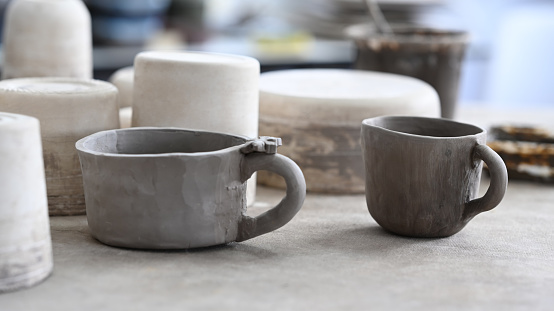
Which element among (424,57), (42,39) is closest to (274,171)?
(42,39)

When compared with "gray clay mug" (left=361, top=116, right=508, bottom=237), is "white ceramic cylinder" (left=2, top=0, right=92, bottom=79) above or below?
above

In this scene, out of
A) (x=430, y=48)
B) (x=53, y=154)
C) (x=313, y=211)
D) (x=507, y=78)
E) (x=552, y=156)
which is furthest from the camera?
(x=507, y=78)

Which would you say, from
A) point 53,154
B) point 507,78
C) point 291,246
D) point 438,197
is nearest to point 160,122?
point 53,154

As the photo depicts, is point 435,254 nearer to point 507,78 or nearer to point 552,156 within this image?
point 552,156

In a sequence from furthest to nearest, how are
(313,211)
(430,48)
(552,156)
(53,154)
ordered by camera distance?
(430,48), (552,156), (313,211), (53,154)

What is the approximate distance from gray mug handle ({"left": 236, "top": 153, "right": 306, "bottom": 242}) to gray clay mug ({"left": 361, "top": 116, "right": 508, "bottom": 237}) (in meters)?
0.11

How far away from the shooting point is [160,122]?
90cm

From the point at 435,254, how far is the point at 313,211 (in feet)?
0.70

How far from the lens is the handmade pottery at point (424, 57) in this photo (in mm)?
1328

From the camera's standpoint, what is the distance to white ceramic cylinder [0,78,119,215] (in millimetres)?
848

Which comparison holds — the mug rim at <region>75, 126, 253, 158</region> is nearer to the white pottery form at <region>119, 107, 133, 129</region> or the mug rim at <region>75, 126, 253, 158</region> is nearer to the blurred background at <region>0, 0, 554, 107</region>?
the white pottery form at <region>119, 107, 133, 129</region>

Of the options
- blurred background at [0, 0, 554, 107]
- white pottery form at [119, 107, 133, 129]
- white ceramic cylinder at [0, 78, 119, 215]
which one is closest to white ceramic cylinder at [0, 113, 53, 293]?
white ceramic cylinder at [0, 78, 119, 215]

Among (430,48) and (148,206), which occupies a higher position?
(430,48)

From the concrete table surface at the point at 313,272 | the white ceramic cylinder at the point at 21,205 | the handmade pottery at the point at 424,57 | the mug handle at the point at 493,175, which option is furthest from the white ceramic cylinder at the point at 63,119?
the handmade pottery at the point at 424,57
